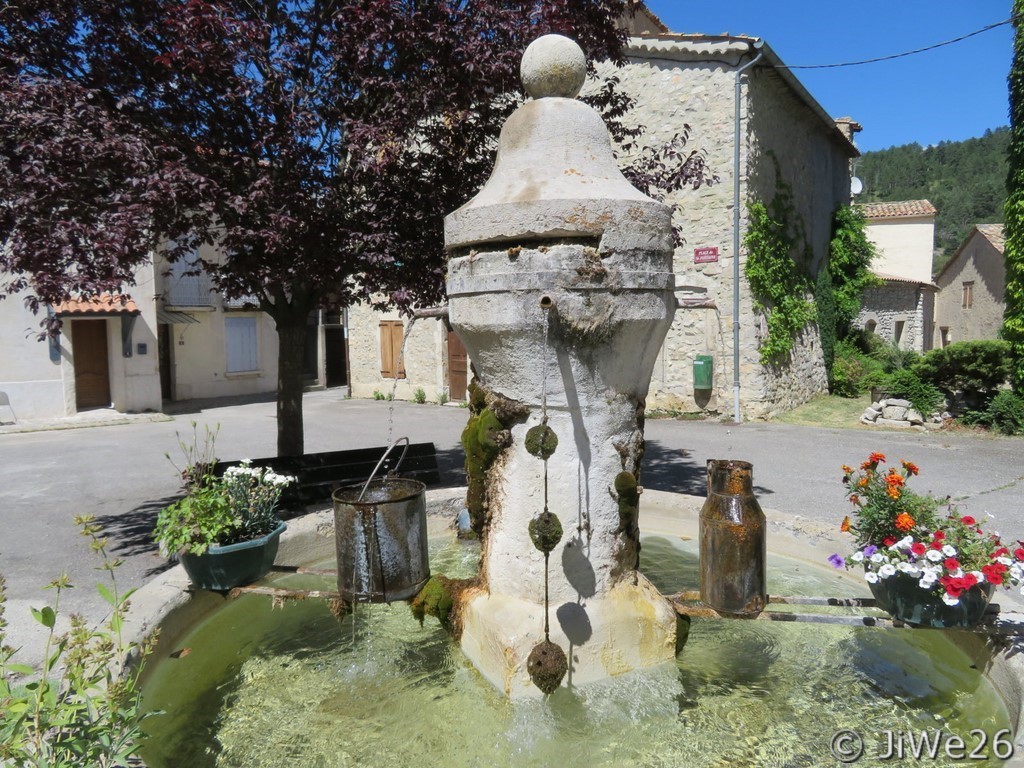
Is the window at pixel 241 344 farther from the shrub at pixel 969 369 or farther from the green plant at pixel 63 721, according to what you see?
the green plant at pixel 63 721

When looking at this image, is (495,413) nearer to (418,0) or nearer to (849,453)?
(418,0)

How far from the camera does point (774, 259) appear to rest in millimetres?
12477

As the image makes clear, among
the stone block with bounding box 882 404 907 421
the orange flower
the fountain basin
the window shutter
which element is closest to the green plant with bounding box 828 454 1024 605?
the orange flower

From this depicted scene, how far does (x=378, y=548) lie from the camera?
3.11 m

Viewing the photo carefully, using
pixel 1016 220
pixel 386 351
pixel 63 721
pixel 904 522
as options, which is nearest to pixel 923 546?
pixel 904 522

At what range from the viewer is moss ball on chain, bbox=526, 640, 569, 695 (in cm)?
279

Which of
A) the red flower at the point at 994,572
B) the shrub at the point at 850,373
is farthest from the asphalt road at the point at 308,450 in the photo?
the shrub at the point at 850,373

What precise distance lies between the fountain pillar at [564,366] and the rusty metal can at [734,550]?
30cm

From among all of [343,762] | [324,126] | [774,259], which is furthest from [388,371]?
[343,762]

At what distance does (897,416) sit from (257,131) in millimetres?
10609

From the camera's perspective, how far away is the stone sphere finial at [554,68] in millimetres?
3344

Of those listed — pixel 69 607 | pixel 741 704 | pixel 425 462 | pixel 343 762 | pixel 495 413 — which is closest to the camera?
pixel 343 762

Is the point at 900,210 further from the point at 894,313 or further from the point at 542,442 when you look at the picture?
the point at 542,442

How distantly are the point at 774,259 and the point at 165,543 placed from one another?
11.5m
